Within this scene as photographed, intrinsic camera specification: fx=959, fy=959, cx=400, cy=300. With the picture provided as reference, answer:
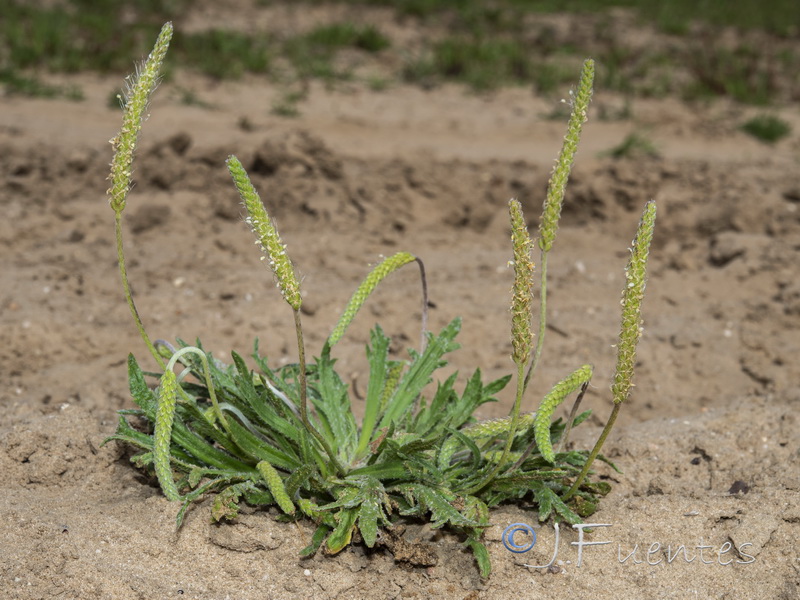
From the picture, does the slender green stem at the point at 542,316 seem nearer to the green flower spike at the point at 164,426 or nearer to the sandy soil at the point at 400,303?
the sandy soil at the point at 400,303

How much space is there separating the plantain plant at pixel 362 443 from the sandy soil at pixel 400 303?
93 mm

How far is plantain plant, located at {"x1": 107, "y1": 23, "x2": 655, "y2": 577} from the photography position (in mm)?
2484

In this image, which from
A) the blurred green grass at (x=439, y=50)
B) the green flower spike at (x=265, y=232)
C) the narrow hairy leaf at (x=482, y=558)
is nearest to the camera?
the green flower spike at (x=265, y=232)

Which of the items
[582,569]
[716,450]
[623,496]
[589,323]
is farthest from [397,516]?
[589,323]

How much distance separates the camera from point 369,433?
3.00 metres

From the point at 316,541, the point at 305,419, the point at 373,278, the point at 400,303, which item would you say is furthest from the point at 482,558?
the point at 400,303

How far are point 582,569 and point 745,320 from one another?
7.59 ft

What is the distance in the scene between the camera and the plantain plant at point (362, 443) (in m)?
2.48

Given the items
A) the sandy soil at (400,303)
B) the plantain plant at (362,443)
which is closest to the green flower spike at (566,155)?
the plantain plant at (362,443)

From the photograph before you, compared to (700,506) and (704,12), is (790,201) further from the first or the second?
(704,12)

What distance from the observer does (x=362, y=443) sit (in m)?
2.98

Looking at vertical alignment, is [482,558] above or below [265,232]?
below

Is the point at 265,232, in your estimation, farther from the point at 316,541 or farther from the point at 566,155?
the point at 316,541

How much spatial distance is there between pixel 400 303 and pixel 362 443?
5.39ft
